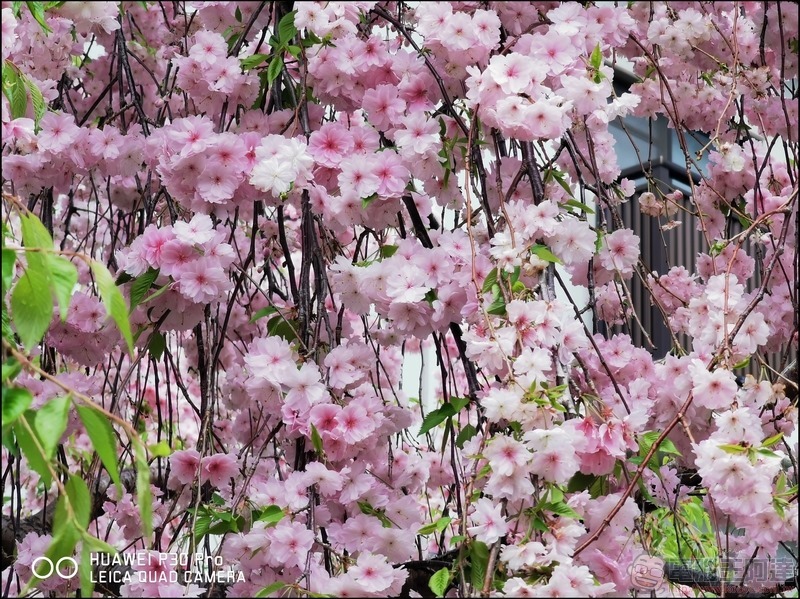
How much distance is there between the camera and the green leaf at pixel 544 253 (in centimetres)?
115

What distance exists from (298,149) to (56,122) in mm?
451

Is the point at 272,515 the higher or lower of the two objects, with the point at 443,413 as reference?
lower

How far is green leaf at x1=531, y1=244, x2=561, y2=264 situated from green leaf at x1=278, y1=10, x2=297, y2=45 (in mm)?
466

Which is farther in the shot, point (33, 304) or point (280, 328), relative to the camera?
point (280, 328)

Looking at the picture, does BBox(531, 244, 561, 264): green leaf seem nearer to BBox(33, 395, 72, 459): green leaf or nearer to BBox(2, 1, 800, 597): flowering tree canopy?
BBox(2, 1, 800, 597): flowering tree canopy

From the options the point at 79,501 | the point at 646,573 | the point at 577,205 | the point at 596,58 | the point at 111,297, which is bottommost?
the point at 646,573

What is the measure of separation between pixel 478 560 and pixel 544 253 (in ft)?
1.20

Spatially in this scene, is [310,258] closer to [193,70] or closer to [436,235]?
[436,235]

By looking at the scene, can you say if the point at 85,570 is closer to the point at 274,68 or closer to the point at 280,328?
the point at 280,328

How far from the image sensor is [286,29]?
4.40ft

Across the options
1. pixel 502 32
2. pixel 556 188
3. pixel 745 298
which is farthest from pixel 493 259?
pixel 745 298

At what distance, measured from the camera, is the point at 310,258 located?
137 centimetres

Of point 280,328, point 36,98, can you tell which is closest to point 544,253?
point 280,328

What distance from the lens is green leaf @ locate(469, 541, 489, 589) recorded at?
1086 millimetres
